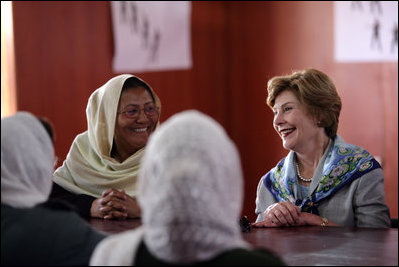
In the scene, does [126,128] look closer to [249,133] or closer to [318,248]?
[318,248]

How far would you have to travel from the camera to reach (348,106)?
520 centimetres

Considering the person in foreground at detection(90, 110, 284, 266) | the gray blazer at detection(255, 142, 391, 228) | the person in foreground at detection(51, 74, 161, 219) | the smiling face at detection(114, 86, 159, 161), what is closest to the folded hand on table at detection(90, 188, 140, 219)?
the person in foreground at detection(51, 74, 161, 219)

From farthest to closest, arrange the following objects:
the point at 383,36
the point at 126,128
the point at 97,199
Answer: the point at 383,36 < the point at 126,128 < the point at 97,199

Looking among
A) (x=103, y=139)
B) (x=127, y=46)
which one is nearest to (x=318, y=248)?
(x=103, y=139)

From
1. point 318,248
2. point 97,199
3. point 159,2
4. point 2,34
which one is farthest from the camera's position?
point 159,2

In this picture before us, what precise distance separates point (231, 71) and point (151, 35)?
40.1 inches

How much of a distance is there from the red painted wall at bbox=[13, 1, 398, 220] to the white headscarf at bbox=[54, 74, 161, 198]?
47.1 inches

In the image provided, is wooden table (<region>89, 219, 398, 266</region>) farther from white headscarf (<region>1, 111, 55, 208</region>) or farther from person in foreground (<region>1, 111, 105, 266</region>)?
white headscarf (<region>1, 111, 55, 208</region>)

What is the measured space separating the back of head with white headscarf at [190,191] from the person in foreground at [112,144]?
1.88 metres

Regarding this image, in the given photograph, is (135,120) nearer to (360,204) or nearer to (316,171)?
(316,171)

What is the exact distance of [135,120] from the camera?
11.0ft

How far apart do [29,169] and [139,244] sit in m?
0.54

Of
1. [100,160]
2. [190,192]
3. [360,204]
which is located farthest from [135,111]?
[190,192]

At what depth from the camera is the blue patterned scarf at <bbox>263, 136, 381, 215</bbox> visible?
2.90m
